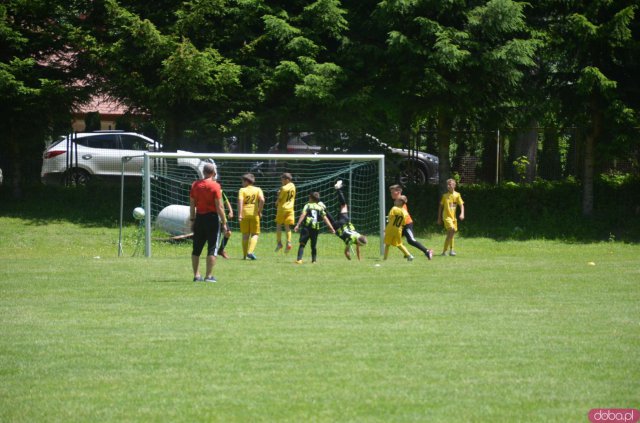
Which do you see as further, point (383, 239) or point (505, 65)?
point (505, 65)

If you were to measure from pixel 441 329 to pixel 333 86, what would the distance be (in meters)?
15.7

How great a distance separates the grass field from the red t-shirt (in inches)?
43.7

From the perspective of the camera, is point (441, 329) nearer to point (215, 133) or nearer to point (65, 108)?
point (215, 133)

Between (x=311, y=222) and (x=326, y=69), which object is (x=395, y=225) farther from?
(x=326, y=69)

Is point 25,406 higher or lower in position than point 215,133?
lower

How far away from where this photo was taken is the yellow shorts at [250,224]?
62.0 feet

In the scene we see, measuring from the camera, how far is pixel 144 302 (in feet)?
38.6

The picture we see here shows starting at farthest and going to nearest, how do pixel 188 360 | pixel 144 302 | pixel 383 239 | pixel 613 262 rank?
pixel 383 239, pixel 613 262, pixel 144 302, pixel 188 360

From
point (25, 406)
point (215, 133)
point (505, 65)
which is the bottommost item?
point (25, 406)

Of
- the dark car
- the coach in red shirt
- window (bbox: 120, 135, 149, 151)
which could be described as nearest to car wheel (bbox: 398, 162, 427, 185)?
the dark car

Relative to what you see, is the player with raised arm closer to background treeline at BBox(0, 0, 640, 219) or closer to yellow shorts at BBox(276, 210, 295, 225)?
yellow shorts at BBox(276, 210, 295, 225)

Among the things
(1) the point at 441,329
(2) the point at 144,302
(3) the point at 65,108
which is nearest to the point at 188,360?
(1) the point at 441,329

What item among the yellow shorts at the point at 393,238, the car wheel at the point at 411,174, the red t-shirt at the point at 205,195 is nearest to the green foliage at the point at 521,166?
the car wheel at the point at 411,174

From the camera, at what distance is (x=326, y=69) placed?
81.1 ft
